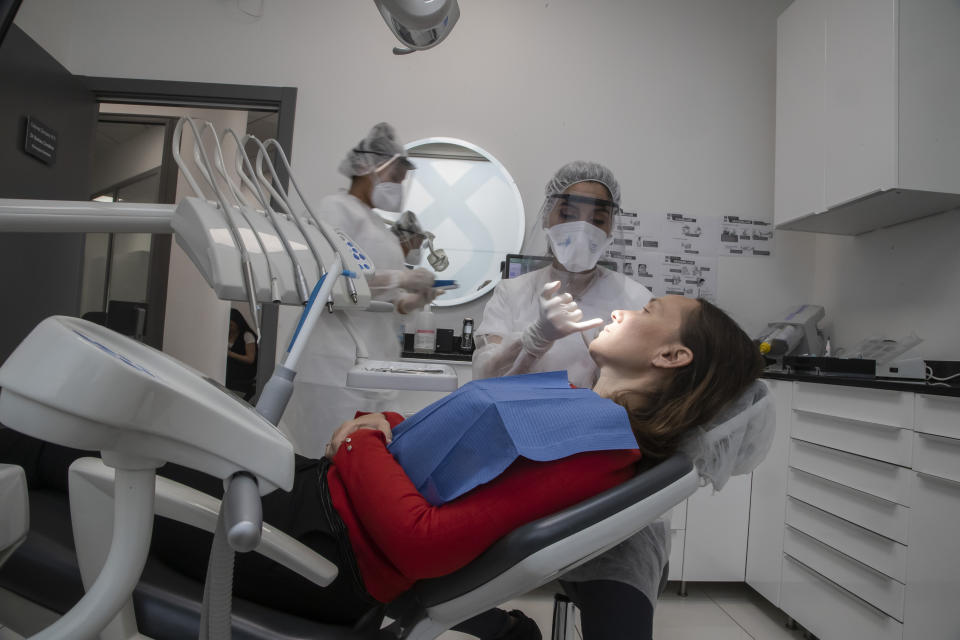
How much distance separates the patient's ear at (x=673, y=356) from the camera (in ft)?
3.57

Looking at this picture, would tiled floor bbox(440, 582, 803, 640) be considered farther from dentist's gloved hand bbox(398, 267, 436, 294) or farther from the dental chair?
the dental chair

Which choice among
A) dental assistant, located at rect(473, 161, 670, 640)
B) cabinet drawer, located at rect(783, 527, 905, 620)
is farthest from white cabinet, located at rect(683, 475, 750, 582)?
dental assistant, located at rect(473, 161, 670, 640)

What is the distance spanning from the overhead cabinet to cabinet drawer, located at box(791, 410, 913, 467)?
0.87 m

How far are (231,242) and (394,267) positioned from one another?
1.29 m

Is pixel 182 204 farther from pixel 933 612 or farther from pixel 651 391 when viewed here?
pixel 933 612

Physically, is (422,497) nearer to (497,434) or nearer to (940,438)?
(497,434)

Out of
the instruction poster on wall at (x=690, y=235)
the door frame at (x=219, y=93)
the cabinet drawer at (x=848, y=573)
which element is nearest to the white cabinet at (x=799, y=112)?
the instruction poster on wall at (x=690, y=235)

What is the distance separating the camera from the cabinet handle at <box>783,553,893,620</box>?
1676 millimetres

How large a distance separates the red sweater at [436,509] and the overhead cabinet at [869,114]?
6.35 ft

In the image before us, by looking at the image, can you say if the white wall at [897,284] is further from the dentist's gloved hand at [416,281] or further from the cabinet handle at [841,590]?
the dentist's gloved hand at [416,281]

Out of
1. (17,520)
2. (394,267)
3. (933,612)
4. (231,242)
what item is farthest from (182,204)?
(933,612)

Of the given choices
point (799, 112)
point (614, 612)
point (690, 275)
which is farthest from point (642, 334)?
point (799, 112)

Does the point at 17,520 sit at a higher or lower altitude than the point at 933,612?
higher

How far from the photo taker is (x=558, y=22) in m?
2.83
